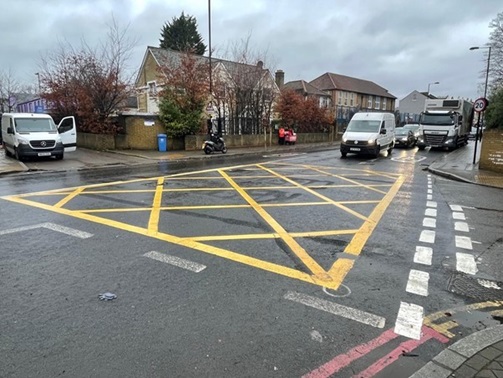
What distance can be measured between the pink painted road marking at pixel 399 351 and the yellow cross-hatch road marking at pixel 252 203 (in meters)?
1.12

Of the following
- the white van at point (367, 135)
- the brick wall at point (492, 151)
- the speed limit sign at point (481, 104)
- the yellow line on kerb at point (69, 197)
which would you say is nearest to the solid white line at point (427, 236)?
the yellow line on kerb at point (69, 197)

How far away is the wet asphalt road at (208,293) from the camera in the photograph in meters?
2.94

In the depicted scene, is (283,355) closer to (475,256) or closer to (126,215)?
(475,256)

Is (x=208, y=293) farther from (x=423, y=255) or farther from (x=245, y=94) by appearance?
(x=245, y=94)

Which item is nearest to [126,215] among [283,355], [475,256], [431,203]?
[283,355]

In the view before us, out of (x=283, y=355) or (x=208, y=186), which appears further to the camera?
(x=208, y=186)

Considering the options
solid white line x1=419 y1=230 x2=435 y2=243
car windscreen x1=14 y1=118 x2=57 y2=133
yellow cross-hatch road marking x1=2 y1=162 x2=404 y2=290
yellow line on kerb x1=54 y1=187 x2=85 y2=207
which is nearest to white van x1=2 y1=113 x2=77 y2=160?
car windscreen x1=14 y1=118 x2=57 y2=133

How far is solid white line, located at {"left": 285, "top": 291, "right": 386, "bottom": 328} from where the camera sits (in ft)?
11.7

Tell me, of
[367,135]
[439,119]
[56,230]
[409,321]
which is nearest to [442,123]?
[439,119]

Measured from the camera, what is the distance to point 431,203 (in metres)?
9.06

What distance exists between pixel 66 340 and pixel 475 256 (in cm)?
548

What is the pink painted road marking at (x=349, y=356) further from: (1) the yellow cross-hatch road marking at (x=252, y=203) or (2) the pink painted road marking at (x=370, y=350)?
(1) the yellow cross-hatch road marking at (x=252, y=203)

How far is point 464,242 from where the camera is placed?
6.02m

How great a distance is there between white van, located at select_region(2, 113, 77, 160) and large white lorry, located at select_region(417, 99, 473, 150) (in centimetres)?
2327
